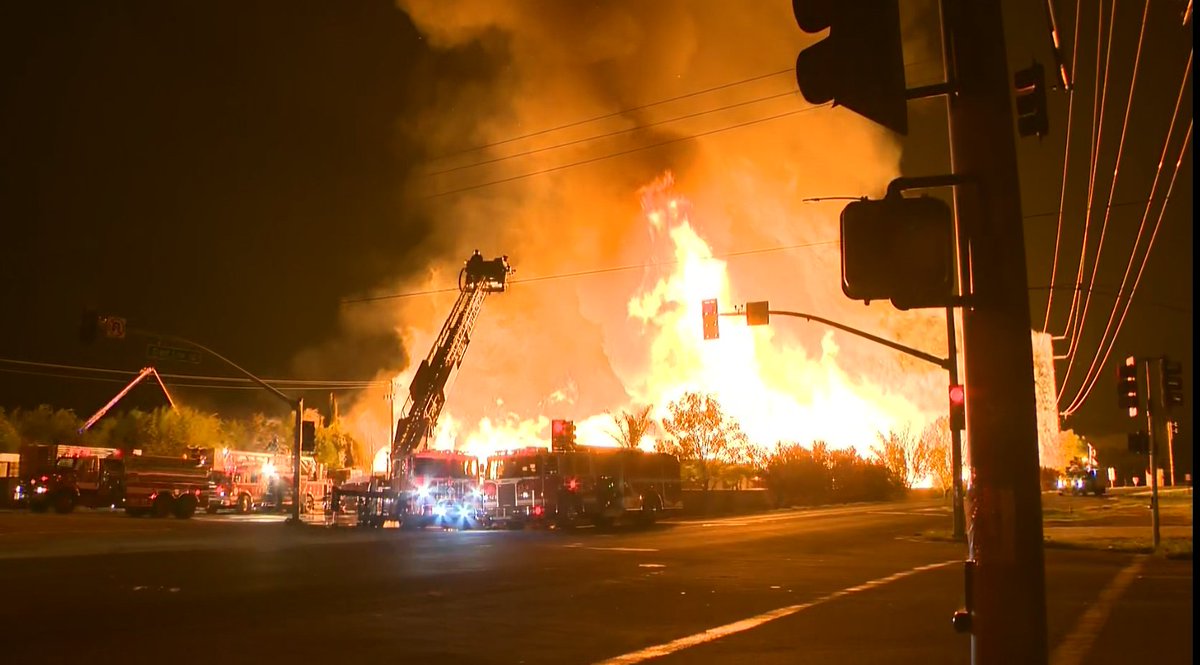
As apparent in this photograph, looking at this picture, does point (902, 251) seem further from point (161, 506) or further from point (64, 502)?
point (64, 502)

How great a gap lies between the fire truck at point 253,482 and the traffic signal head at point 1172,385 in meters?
35.0

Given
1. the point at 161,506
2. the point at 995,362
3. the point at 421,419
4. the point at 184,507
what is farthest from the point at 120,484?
the point at 995,362

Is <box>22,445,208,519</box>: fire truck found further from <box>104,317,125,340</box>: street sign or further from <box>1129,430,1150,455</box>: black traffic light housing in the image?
<box>1129,430,1150,455</box>: black traffic light housing

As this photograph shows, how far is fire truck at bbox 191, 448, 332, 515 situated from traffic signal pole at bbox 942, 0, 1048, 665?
44.4 meters

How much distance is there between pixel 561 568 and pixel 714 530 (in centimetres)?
1316

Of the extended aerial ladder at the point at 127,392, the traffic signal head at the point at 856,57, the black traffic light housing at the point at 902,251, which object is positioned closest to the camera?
the black traffic light housing at the point at 902,251

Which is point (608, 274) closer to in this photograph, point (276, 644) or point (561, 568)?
point (561, 568)

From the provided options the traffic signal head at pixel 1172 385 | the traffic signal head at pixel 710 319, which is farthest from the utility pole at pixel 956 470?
the traffic signal head at pixel 710 319

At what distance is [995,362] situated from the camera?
340 cm

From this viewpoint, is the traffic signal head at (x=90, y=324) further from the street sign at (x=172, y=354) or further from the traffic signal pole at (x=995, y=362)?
the traffic signal pole at (x=995, y=362)

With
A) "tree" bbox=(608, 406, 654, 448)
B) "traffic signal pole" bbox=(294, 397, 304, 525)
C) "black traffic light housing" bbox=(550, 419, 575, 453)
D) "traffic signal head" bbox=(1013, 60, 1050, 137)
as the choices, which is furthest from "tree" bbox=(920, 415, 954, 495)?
"traffic signal head" bbox=(1013, 60, 1050, 137)

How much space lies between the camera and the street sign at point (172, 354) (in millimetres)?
31281

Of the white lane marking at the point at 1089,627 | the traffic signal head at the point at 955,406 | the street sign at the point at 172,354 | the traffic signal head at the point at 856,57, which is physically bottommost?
the white lane marking at the point at 1089,627

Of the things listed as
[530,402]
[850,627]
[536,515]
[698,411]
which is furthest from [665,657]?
[530,402]
